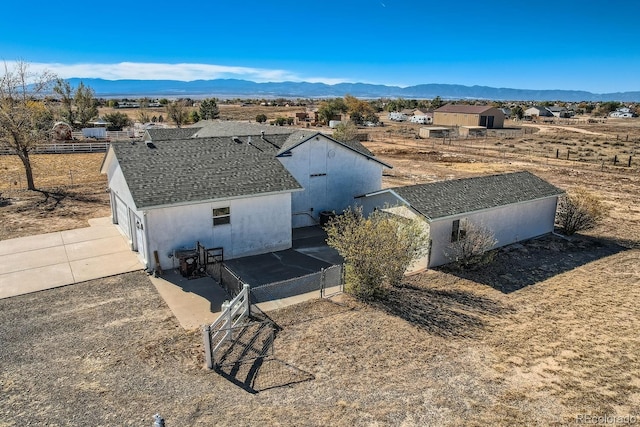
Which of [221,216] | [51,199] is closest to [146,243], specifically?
[221,216]

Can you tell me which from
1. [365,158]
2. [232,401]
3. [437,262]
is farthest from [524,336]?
[365,158]

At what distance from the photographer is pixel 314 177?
77.8ft

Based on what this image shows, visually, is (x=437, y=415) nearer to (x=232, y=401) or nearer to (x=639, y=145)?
(x=232, y=401)

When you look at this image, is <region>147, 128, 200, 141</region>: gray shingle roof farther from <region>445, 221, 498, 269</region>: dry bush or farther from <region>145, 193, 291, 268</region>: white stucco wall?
<region>445, 221, 498, 269</region>: dry bush

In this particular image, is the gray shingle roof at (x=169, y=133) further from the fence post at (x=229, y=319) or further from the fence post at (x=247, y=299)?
the fence post at (x=229, y=319)

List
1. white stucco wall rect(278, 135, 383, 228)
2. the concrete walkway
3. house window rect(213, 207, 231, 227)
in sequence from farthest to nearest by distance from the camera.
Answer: white stucco wall rect(278, 135, 383, 228) < house window rect(213, 207, 231, 227) < the concrete walkway

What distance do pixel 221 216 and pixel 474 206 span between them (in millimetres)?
10289

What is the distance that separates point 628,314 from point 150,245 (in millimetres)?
16017

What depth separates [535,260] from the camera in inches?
751

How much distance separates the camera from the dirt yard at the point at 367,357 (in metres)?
9.26

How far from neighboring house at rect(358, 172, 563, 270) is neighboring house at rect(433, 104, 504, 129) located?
221 ft

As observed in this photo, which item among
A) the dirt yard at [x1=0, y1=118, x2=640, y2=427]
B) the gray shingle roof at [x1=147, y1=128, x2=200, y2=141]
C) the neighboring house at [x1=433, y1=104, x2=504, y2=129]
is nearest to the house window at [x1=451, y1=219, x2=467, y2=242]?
the dirt yard at [x1=0, y1=118, x2=640, y2=427]

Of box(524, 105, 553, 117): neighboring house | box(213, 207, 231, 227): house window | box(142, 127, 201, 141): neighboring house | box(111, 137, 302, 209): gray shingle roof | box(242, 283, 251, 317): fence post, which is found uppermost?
box(524, 105, 553, 117): neighboring house

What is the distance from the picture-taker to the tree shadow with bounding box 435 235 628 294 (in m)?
17.0
